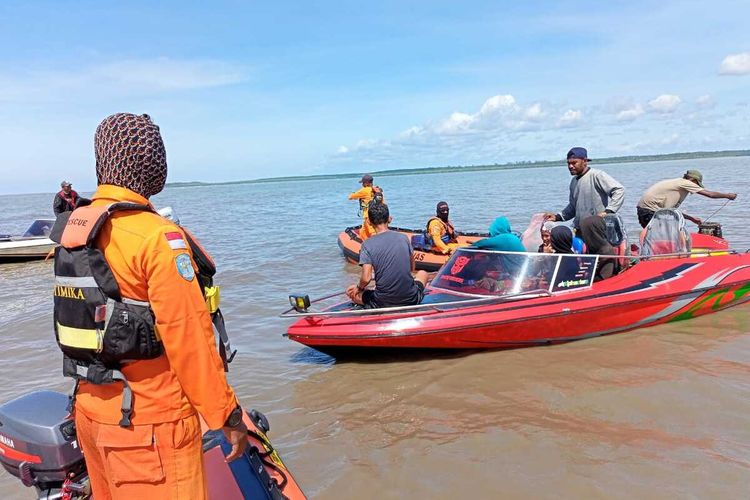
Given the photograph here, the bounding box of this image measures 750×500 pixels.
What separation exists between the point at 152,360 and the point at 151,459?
1.01ft

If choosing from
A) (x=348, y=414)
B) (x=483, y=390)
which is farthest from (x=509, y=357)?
(x=348, y=414)

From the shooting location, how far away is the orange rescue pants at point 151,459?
172 cm

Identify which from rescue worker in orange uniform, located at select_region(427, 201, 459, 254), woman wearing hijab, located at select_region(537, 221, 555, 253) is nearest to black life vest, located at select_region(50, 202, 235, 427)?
woman wearing hijab, located at select_region(537, 221, 555, 253)

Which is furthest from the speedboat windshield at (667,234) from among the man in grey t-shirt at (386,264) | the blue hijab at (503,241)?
the man in grey t-shirt at (386,264)

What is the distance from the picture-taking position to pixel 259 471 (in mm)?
2562

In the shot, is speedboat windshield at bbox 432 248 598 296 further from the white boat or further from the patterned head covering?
the white boat

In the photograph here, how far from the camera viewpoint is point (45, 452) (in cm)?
240

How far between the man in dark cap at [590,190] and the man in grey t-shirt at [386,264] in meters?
2.66

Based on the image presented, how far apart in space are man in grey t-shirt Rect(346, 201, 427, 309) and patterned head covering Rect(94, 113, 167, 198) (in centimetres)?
358

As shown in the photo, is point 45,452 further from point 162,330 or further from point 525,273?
point 525,273

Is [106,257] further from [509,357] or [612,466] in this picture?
[509,357]

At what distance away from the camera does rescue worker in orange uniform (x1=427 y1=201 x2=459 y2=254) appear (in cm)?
1015

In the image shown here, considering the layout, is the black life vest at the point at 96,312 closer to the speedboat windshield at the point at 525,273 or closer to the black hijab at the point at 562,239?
the speedboat windshield at the point at 525,273

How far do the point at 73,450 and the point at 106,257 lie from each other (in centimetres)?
124
